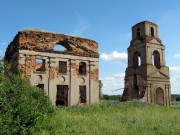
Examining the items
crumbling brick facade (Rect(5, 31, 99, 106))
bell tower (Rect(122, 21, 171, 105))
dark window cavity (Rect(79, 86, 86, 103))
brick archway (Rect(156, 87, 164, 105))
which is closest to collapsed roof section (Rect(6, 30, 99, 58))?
crumbling brick facade (Rect(5, 31, 99, 106))

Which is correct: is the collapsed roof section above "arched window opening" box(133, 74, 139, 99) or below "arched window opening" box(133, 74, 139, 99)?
above

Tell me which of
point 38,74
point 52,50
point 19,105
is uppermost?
point 52,50

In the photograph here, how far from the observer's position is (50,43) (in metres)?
20.9

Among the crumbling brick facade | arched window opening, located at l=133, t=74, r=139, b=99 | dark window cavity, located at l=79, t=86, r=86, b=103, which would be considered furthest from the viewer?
arched window opening, located at l=133, t=74, r=139, b=99

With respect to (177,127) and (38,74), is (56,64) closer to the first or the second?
(38,74)

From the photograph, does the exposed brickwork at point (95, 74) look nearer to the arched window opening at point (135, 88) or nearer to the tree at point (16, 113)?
the arched window opening at point (135, 88)

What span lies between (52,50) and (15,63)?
314cm

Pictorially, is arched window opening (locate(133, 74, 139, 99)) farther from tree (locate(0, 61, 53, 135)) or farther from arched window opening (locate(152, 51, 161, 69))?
tree (locate(0, 61, 53, 135))

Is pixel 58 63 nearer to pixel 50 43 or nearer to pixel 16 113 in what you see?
pixel 50 43

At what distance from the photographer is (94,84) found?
22547mm

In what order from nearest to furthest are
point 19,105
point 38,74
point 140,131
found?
point 19,105, point 140,131, point 38,74

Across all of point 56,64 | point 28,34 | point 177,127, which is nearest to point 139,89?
point 56,64

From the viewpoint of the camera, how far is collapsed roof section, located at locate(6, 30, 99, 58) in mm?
19844

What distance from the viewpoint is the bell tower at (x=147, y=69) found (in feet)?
97.2
